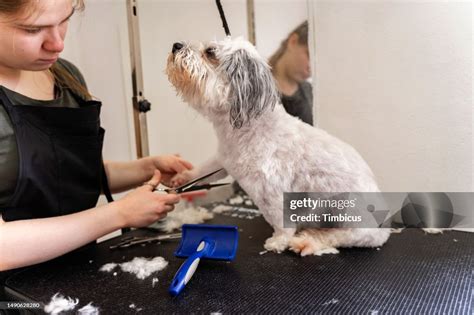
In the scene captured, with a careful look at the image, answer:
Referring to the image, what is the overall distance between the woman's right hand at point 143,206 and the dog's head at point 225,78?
0.81 ft

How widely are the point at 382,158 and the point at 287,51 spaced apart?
1.61 feet

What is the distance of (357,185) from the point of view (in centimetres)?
98

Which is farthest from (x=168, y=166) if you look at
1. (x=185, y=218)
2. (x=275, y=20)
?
(x=275, y=20)

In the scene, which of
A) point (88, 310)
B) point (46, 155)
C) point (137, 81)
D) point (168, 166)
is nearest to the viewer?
point (88, 310)

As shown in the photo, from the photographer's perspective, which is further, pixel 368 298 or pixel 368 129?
pixel 368 129

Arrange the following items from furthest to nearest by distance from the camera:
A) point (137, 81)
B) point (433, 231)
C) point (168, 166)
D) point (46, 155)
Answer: point (137, 81)
point (168, 166)
point (433, 231)
point (46, 155)

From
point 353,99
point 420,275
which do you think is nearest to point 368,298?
point 420,275

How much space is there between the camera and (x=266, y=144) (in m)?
0.99

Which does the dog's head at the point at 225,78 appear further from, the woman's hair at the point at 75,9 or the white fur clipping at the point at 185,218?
the white fur clipping at the point at 185,218

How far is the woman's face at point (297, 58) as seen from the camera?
4.61 feet

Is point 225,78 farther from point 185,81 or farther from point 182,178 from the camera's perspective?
point 182,178

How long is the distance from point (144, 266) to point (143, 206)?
0.14 metres

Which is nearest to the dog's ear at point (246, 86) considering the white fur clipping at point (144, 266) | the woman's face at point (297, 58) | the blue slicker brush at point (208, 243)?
the blue slicker brush at point (208, 243)

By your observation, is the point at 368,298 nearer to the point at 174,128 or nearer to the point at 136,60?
the point at 136,60
